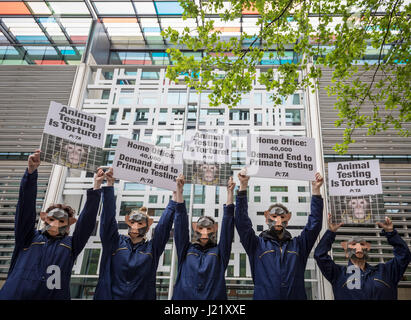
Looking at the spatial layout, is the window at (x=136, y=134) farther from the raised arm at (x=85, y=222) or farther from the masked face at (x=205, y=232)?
→ the masked face at (x=205, y=232)

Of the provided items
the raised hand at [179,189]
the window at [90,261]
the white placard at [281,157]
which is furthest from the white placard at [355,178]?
the window at [90,261]

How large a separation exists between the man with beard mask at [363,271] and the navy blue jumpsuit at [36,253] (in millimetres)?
2692

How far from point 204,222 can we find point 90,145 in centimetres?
170

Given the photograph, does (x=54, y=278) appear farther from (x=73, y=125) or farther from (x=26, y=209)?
(x=73, y=125)

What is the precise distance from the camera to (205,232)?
352cm

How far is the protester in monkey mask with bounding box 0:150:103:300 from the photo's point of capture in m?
2.95

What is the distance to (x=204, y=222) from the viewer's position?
11.7ft

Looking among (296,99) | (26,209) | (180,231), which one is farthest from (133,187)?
(296,99)

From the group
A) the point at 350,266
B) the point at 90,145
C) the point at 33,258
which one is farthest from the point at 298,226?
the point at 33,258

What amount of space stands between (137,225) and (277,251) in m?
1.58

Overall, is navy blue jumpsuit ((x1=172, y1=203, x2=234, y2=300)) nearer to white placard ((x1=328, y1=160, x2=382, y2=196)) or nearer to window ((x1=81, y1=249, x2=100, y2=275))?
white placard ((x1=328, y1=160, x2=382, y2=196))

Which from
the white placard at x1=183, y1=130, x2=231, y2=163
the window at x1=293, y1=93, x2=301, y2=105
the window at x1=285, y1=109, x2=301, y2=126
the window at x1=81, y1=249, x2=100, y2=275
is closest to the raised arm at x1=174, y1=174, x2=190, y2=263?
the white placard at x1=183, y1=130, x2=231, y2=163
